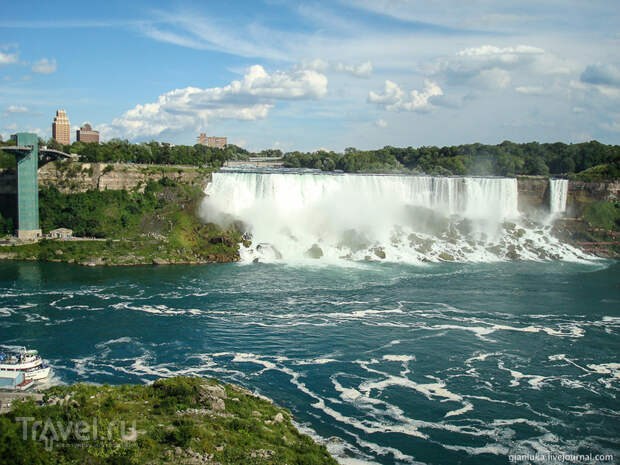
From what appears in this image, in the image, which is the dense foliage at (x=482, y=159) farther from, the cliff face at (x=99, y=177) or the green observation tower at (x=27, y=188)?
the green observation tower at (x=27, y=188)

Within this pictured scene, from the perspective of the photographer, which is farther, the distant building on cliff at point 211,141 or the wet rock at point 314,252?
the distant building on cliff at point 211,141

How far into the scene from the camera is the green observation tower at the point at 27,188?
49844 mm

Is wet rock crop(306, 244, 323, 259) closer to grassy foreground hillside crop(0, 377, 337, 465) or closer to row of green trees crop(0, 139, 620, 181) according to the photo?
row of green trees crop(0, 139, 620, 181)

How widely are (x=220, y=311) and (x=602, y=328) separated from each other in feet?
69.1

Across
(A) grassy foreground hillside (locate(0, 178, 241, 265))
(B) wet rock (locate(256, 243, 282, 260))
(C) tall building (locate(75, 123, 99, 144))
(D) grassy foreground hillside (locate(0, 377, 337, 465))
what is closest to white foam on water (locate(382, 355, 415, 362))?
(D) grassy foreground hillside (locate(0, 377, 337, 465))

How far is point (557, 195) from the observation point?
65.8 meters

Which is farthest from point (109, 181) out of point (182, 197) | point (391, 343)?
point (391, 343)

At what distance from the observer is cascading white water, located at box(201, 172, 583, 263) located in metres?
52.0

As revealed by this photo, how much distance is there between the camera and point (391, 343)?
1097 inches

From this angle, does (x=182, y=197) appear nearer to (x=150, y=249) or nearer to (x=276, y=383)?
(x=150, y=249)

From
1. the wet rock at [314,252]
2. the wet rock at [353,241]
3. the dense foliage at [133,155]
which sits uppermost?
the dense foliage at [133,155]

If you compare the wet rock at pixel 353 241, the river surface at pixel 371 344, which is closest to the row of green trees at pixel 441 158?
the wet rock at pixel 353 241

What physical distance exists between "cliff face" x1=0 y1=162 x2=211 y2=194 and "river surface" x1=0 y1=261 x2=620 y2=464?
46.1ft

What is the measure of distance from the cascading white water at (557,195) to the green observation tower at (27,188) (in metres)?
54.3
